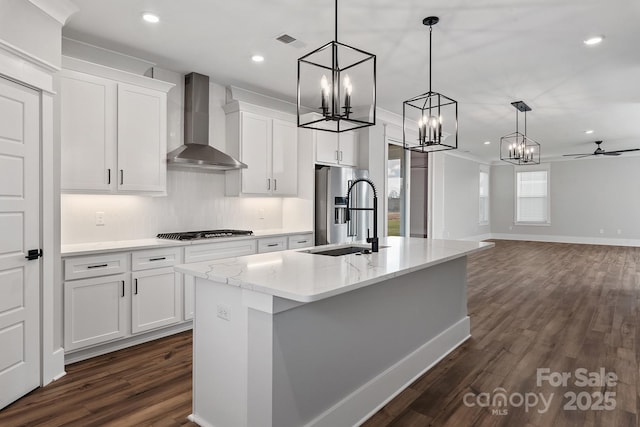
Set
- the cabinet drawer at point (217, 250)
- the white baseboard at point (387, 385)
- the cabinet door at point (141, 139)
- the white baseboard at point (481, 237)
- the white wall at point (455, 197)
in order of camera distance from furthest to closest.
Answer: the white baseboard at point (481, 237) < the white wall at point (455, 197) < the cabinet drawer at point (217, 250) < the cabinet door at point (141, 139) < the white baseboard at point (387, 385)

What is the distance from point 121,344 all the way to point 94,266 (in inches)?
29.7

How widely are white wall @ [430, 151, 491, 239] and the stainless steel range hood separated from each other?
542 centimetres

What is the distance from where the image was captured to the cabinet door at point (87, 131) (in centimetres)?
309

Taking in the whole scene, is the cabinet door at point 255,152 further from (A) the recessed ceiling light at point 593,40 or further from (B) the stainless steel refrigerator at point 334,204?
(A) the recessed ceiling light at point 593,40

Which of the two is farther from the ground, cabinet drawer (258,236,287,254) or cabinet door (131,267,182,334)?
cabinet drawer (258,236,287,254)

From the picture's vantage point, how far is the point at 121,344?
3314mm

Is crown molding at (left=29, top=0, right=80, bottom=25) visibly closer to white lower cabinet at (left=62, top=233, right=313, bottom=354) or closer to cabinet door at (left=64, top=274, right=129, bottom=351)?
white lower cabinet at (left=62, top=233, right=313, bottom=354)

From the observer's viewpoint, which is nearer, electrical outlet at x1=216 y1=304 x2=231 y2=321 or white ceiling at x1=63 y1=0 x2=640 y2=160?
electrical outlet at x1=216 y1=304 x2=231 y2=321

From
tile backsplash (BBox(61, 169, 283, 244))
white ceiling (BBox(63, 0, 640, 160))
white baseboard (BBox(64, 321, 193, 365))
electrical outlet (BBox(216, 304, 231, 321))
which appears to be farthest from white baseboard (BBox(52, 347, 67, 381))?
white ceiling (BBox(63, 0, 640, 160))

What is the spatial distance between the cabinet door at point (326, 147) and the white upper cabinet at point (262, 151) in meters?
0.31

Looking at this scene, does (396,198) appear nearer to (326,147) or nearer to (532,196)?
(326,147)

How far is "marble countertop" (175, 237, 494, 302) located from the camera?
65.2 inches

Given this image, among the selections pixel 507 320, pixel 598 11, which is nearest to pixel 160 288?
pixel 507 320

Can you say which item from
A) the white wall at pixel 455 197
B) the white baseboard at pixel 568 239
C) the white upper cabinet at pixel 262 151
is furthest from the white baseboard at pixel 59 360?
the white baseboard at pixel 568 239
